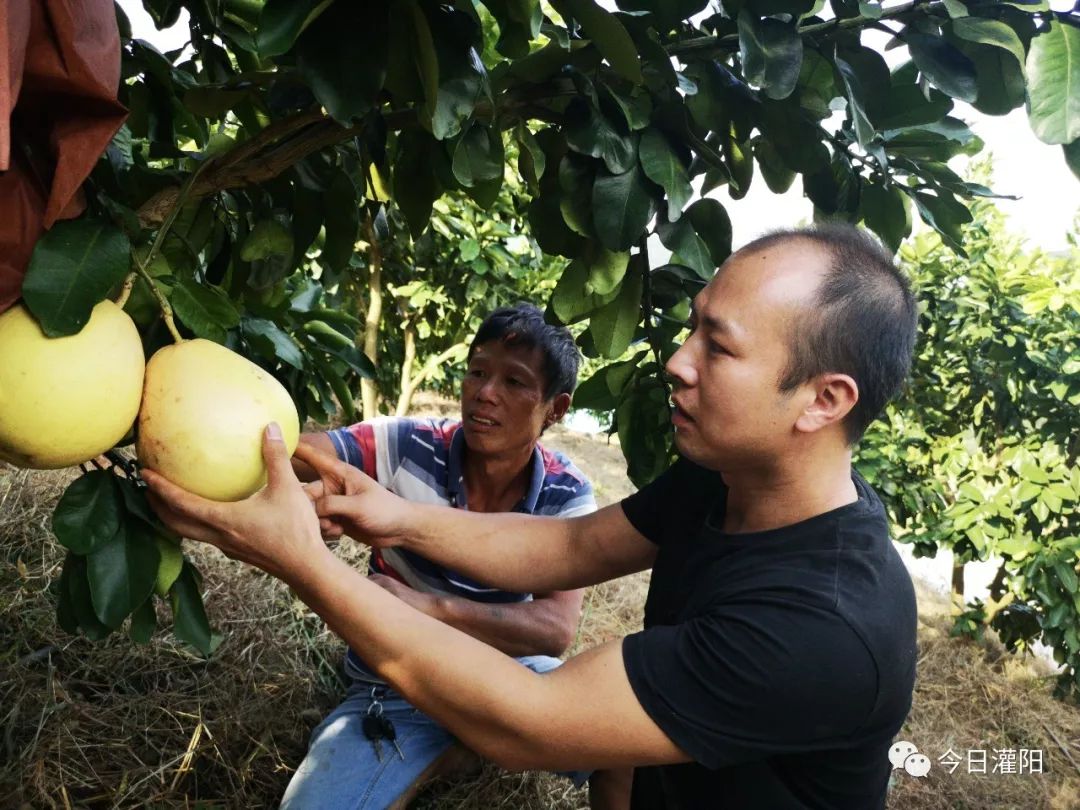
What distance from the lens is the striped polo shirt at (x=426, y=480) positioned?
2.21 meters

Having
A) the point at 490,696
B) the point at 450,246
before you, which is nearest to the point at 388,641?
the point at 490,696

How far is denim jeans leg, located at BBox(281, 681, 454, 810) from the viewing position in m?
2.01

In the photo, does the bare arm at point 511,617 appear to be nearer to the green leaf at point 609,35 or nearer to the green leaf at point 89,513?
the green leaf at point 89,513

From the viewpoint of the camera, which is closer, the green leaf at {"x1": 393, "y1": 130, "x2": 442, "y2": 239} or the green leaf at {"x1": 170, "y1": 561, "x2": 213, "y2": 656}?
the green leaf at {"x1": 170, "y1": 561, "x2": 213, "y2": 656}

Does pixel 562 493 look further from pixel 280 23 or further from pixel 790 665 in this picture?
pixel 280 23

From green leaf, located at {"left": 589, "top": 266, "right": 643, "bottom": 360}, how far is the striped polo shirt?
2.98ft

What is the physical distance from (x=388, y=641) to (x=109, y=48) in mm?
768

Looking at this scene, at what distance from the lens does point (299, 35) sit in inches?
34.1

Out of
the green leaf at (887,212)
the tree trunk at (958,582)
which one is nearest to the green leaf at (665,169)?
the green leaf at (887,212)

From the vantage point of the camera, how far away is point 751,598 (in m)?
1.18

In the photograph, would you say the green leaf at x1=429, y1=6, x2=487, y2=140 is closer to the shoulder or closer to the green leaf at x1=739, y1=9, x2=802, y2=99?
the green leaf at x1=739, y1=9, x2=802, y2=99

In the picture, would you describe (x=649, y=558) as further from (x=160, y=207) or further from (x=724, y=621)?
(x=160, y=207)

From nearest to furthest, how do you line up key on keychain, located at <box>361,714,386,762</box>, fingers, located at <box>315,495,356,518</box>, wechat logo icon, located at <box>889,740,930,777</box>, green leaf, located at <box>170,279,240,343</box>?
green leaf, located at <box>170,279,240,343</box> < fingers, located at <box>315,495,356,518</box> < key on keychain, located at <box>361,714,386,762</box> < wechat logo icon, located at <box>889,740,930,777</box>

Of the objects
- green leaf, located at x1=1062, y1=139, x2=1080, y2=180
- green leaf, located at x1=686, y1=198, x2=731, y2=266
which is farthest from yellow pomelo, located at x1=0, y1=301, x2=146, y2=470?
green leaf, located at x1=1062, y1=139, x2=1080, y2=180
